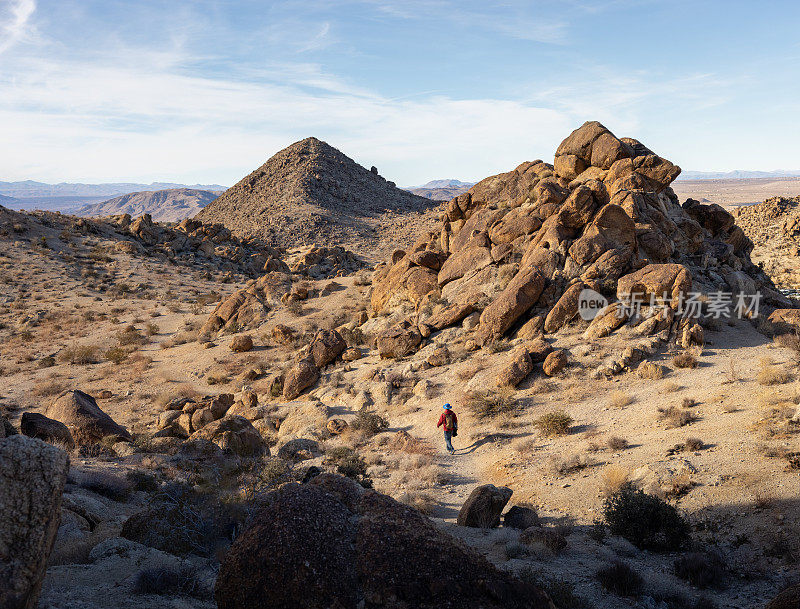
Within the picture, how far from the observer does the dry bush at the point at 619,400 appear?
1422 cm

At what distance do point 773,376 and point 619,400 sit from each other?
3915 mm

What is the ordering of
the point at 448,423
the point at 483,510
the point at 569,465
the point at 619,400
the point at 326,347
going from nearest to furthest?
the point at 483,510
the point at 569,465
the point at 448,423
the point at 619,400
the point at 326,347

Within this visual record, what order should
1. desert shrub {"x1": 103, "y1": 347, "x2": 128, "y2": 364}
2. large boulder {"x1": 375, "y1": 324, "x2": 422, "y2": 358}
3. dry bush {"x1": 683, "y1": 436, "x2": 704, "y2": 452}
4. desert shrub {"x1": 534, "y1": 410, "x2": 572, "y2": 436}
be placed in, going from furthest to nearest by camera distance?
desert shrub {"x1": 103, "y1": 347, "x2": 128, "y2": 364} < large boulder {"x1": 375, "y1": 324, "x2": 422, "y2": 358} < desert shrub {"x1": 534, "y1": 410, "x2": 572, "y2": 436} < dry bush {"x1": 683, "y1": 436, "x2": 704, "y2": 452}

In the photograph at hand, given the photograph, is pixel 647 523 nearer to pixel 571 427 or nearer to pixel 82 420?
pixel 571 427

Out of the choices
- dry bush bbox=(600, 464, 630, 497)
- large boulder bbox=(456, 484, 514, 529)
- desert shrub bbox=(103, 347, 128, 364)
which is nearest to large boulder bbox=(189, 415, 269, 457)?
large boulder bbox=(456, 484, 514, 529)

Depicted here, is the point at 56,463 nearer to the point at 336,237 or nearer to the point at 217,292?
the point at 217,292

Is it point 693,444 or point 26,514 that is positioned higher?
point 26,514

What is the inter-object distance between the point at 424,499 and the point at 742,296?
15.7 m

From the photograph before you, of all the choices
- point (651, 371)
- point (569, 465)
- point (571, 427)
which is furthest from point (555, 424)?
point (651, 371)

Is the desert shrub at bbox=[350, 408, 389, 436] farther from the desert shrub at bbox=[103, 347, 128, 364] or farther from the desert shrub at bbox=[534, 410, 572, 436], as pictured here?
the desert shrub at bbox=[103, 347, 128, 364]

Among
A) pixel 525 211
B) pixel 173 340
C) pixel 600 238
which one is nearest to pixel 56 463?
pixel 600 238

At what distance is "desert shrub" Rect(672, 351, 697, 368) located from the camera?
50.0ft

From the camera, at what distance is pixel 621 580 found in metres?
6.85

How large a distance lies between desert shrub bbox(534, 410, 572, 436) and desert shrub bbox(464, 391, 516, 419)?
51.5 inches
